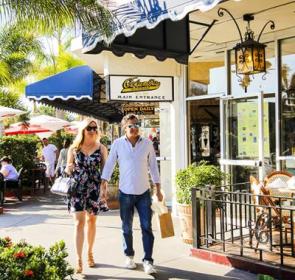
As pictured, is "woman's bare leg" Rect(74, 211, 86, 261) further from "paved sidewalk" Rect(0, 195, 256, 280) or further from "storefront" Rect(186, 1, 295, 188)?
"storefront" Rect(186, 1, 295, 188)

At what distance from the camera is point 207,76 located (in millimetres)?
9328

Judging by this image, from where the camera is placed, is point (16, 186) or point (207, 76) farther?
point (16, 186)

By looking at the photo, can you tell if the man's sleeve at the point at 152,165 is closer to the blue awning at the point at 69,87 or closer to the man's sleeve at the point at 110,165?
the man's sleeve at the point at 110,165

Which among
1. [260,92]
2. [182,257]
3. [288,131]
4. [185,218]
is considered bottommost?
[182,257]

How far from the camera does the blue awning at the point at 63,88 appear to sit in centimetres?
1012

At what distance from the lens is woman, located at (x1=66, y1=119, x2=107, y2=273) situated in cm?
549

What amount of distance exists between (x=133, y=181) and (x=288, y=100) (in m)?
3.58

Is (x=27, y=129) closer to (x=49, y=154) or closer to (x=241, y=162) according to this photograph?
(x=49, y=154)

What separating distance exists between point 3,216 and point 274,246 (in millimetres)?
6071

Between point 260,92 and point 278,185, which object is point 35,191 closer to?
point 260,92

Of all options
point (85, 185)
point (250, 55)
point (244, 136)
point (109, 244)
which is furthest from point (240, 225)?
point (244, 136)

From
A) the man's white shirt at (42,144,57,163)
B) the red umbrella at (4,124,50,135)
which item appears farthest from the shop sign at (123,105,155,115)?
the red umbrella at (4,124,50,135)

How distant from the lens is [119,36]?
7.09 metres

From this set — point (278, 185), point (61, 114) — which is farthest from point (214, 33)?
point (61, 114)
